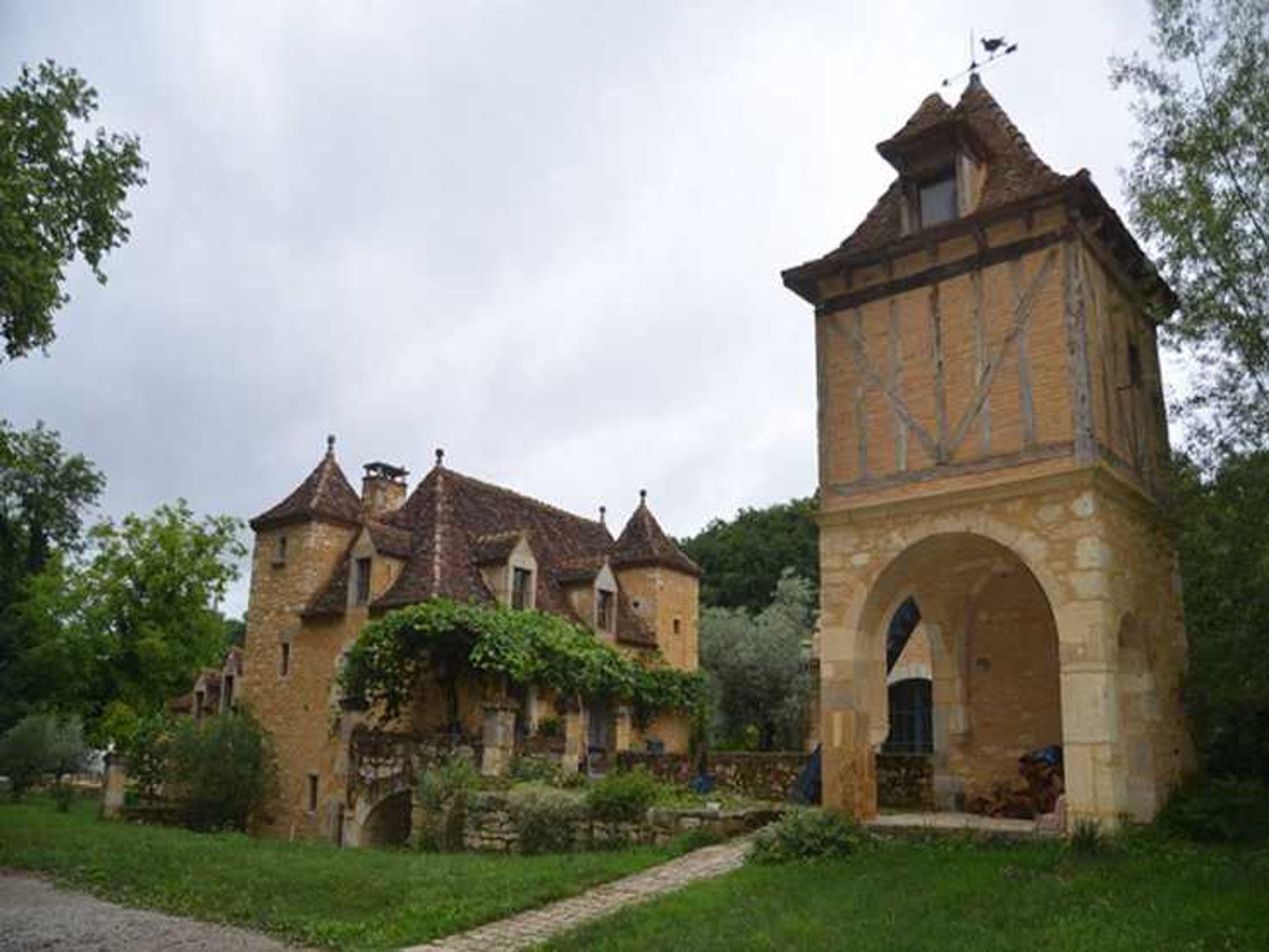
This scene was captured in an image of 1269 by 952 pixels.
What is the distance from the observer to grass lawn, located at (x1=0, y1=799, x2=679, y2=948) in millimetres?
9086

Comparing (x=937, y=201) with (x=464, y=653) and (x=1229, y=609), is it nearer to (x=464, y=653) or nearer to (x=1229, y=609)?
(x=1229, y=609)

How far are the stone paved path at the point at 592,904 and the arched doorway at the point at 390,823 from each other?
8.58 meters

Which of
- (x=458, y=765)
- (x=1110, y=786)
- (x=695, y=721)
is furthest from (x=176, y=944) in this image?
(x=695, y=721)

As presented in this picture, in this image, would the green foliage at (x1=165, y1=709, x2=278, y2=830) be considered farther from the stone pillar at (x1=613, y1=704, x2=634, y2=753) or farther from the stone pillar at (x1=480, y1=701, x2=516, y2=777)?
the stone pillar at (x1=613, y1=704, x2=634, y2=753)

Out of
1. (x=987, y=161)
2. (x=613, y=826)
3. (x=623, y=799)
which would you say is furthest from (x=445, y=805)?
(x=987, y=161)

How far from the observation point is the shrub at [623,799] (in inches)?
514

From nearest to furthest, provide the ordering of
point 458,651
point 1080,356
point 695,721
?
point 1080,356, point 458,651, point 695,721

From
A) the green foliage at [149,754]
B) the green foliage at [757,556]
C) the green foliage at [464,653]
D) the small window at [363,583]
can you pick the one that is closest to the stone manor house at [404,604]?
the small window at [363,583]

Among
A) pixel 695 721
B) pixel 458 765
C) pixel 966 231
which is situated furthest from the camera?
pixel 695 721

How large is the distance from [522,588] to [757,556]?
2602 centimetres

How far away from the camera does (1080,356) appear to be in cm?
1155

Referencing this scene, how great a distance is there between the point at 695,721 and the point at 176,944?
17850 millimetres

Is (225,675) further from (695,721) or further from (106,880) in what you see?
(106,880)

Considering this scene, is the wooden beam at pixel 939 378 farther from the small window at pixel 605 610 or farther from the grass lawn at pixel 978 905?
the small window at pixel 605 610
